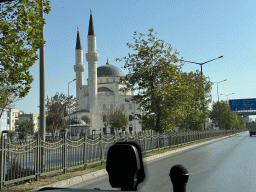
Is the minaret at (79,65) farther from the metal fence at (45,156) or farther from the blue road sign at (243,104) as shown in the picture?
the metal fence at (45,156)

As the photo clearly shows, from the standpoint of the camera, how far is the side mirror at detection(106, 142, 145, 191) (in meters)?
1.88

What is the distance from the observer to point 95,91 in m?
97.1

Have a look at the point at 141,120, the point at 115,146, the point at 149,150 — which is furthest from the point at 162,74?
the point at 115,146

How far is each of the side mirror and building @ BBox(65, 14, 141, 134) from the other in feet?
290

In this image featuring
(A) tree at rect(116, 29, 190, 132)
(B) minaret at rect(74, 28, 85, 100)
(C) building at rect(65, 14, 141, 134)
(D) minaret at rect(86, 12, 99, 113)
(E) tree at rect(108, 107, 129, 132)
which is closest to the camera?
(A) tree at rect(116, 29, 190, 132)

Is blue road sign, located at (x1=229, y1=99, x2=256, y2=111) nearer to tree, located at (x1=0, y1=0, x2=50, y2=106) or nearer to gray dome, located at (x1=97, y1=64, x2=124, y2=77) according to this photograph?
gray dome, located at (x1=97, y1=64, x2=124, y2=77)

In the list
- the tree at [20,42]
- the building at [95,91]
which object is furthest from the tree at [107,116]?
the tree at [20,42]

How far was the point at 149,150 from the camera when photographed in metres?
20.9

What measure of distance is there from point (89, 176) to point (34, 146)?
7.31ft

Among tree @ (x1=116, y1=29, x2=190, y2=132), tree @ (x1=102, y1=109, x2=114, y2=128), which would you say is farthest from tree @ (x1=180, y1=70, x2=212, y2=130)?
tree @ (x1=102, y1=109, x2=114, y2=128)

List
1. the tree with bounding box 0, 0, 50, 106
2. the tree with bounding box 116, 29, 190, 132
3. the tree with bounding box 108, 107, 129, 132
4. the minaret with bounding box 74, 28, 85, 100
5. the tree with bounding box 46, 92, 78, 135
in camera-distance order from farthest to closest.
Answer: the minaret with bounding box 74, 28, 85, 100, the tree with bounding box 108, 107, 129, 132, the tree with bounding box 46, 92, 78, 135, the tree with bounding box 116, 29, 190, 132, the tree with bounding box 0, 0, 50, 106

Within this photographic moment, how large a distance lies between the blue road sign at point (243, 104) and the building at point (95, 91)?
2858cm

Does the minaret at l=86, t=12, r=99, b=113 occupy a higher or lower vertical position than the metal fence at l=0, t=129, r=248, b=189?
higher

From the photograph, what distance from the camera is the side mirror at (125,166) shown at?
1.88 meters
